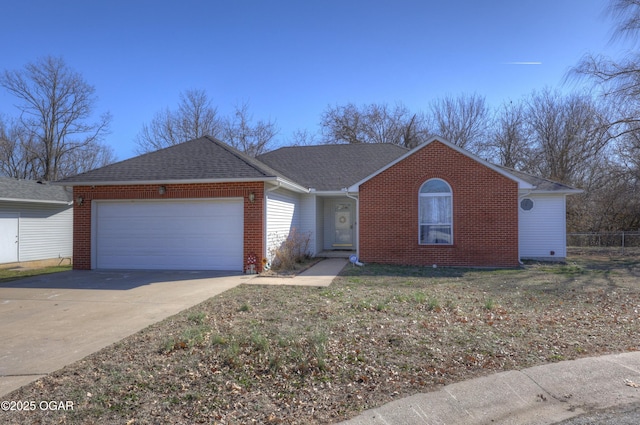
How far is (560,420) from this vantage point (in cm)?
364

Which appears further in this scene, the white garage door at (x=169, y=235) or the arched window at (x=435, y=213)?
the arched window at (x=435, y=213)

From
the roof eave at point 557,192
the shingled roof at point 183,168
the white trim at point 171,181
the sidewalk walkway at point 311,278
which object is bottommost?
the sidewalk walkway at point 311,278

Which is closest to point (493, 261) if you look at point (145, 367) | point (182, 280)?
point (182, 280)

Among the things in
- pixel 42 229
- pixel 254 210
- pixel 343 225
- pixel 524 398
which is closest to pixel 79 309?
pixel 254 210

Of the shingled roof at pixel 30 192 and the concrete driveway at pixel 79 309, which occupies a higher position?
the shingled roof at pixel 30 192

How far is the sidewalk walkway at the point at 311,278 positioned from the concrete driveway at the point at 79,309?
0.58 m

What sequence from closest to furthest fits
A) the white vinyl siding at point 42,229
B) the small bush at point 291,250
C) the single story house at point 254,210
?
the single story house at point 254,210
the small bush at point 291,250
the white vinyl siding at point 42,229

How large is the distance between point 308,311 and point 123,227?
8206 millimetres

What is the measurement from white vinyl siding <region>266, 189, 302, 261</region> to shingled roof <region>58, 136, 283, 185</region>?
2.90 ft

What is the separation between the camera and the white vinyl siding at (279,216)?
40.5 ft

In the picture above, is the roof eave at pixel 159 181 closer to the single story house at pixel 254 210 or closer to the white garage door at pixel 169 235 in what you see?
the single story house at pixel 254 210

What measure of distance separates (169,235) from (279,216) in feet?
11.3

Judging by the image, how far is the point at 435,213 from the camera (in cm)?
1324

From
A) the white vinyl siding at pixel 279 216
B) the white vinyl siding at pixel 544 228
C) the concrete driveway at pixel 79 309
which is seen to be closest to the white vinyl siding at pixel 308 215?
the white vinyl siding at pixel 279 216
